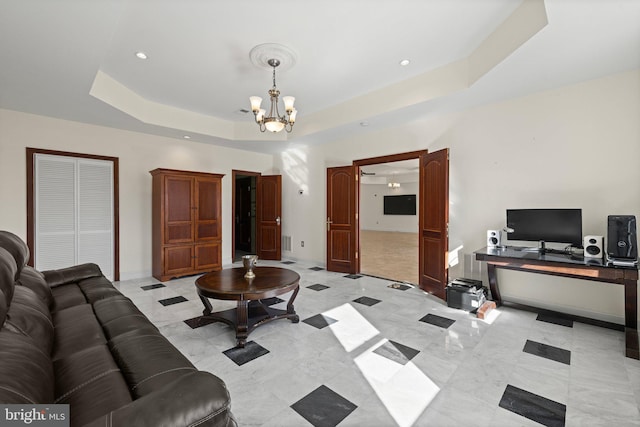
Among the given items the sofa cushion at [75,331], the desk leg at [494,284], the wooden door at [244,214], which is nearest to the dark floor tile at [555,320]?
the desk leg at [494,284]

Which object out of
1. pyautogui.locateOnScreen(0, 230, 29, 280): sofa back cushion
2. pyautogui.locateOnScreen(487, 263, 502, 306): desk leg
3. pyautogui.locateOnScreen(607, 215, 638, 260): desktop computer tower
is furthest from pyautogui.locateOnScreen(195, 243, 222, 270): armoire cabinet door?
pyautogui.locateOnScreen(607, 215, 638, 260): desktop computer tower

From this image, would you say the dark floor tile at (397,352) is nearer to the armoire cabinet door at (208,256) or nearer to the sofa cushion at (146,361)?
the sofa cushion at (146,361)

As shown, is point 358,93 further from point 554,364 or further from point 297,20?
point 554,364

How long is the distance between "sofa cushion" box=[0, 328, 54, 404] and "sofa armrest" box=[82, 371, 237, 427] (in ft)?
0.84

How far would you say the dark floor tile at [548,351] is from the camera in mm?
2340

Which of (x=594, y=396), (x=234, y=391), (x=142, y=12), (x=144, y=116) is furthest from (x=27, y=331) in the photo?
(x=144, y=116)

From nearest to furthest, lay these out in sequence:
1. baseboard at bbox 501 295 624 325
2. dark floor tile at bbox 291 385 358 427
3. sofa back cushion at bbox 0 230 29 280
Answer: dark floor tile at bbox 291 385 358 427 < sofa back cushion at bbox 0 230 29 280 < baseboard at bbox 501 295 624 325

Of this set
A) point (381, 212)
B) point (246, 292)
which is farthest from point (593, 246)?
point (381, 212)

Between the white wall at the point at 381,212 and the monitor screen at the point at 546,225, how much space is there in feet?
30.7

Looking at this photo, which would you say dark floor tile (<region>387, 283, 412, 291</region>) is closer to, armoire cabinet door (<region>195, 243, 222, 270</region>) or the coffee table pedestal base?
the coffee table pedestal base

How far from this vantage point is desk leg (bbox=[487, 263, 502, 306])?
3.48 meters

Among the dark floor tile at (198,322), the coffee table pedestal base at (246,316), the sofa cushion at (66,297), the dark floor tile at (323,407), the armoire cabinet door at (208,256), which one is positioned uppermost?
the sofa cushion at (66,297)

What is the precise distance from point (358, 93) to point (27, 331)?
431 cm

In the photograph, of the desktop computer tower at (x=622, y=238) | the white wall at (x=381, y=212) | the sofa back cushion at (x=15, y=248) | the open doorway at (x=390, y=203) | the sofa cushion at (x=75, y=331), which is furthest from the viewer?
the white wall at (x=381, y=212)
